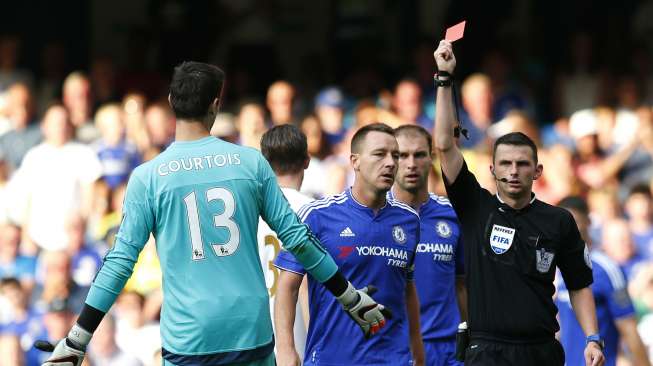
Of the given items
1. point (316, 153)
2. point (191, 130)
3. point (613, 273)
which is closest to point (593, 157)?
point (316, 153)

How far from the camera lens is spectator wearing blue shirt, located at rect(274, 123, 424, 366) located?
796cm

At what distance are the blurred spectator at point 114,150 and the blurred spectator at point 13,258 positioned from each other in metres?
1.08

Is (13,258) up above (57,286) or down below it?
above

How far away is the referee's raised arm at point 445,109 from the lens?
766 cm

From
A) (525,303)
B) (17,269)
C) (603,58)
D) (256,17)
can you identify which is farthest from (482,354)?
(256,17)

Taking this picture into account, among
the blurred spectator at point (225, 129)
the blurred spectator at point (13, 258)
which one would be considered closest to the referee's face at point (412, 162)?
the blurred spectator at point (225, 129)

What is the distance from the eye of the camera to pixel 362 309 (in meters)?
6.95

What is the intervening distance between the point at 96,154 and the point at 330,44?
4.88 m

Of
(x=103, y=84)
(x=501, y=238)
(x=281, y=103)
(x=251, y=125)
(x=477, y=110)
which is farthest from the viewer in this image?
(x=103, y=84)

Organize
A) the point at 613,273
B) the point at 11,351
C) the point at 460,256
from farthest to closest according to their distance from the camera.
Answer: the point at 11,351 → the point at 613,273 → the point at 460,256

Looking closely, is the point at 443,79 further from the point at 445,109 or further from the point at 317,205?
the point at 317,205

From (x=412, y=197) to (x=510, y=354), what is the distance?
65.8 inches

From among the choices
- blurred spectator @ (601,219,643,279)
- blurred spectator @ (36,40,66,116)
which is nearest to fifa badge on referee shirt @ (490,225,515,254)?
blurred spectator @ (601,219,643,279)

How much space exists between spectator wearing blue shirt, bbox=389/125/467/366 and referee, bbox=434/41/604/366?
1.02m
